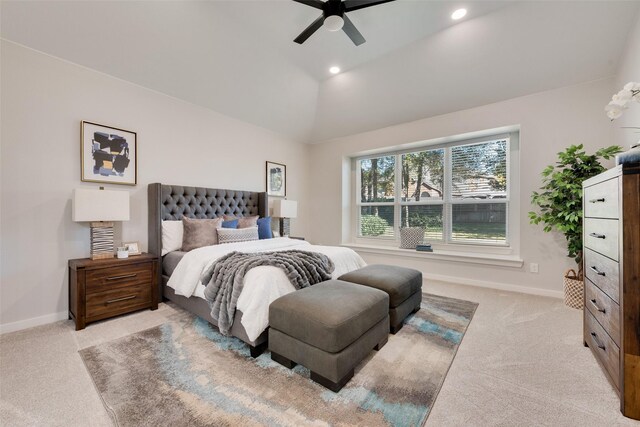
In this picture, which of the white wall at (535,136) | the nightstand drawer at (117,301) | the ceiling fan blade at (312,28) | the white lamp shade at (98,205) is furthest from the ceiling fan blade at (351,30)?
the nightstand drawer at (117,301)

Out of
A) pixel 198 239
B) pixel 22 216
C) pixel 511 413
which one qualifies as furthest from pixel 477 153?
pixel 22 216

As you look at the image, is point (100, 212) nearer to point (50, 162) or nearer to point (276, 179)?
point (50, 162)

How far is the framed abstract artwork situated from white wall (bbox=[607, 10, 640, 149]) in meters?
5.34

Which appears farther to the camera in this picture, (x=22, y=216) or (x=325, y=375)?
(x=22, y=216)

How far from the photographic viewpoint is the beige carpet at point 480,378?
1425mm

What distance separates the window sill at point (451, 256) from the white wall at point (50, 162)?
3.66m

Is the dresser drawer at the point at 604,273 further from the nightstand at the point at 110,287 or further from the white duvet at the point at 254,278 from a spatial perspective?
the nightstand at the point at 110,287

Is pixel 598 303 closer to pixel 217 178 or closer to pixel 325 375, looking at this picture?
pixel 325 375

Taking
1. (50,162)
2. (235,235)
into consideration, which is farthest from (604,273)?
(50,162)

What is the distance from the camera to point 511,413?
145 centimetres

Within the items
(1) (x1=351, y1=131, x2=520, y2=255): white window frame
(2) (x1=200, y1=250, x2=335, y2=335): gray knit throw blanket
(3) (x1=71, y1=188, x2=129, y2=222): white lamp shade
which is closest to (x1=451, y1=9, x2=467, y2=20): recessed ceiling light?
(1) (x1=351, y1=131, x2=520, y2=255): white window frame

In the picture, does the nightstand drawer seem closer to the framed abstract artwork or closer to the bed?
the bed

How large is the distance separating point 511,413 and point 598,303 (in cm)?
104

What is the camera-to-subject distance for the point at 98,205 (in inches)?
103
